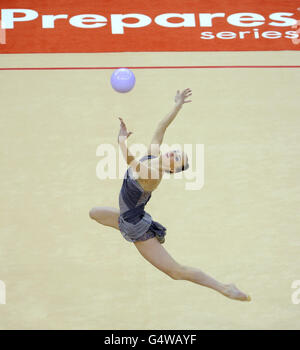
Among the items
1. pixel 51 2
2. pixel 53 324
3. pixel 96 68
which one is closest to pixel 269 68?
pixel 96 68

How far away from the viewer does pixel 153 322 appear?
6.26m

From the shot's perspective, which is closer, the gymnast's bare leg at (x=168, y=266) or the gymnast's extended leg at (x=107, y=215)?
the gymnast's bare leg at (x=168, y=266)

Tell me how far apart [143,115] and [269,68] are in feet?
6.40

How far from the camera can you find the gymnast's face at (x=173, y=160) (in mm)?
5645

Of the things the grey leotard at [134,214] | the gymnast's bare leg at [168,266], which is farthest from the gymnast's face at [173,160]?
the gymnast's bare leg at [168,266]

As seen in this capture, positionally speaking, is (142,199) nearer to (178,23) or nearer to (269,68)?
(269,68)

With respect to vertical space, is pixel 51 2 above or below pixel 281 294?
above

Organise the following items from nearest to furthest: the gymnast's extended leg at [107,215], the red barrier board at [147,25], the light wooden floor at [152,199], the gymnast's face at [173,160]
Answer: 1. the gymnast's face at [173,160]
2. the gymnast's extended leg at [107,215]
3. the light wooden floor at [152,199]
4. the red barrier board at [147,25]

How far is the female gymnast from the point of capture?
568cm

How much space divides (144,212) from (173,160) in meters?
0.57

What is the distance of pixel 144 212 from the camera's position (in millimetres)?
5910

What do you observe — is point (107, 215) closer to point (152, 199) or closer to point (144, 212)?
point (144, 212)

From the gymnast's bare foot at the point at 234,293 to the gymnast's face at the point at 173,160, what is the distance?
3.93ft

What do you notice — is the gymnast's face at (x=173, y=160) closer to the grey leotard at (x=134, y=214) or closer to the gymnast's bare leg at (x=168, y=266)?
the grey leotard at (x=134, y=214)
